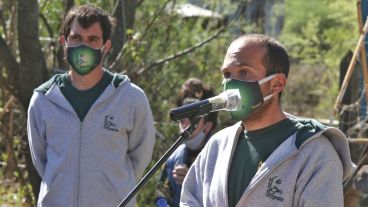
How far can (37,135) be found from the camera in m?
4.47

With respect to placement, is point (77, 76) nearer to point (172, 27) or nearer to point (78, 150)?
point (78, 150)

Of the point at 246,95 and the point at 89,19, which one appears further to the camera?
the point at 89,19

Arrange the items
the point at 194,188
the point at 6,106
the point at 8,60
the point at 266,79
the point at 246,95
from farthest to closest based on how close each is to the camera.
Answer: the point at 6,106 < the point at 8,60 < the point at 194,188 < the point at 266,79 < the point at 246,95

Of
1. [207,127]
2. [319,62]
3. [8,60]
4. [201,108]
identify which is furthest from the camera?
[319,62]

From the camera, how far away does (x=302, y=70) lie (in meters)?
17.3

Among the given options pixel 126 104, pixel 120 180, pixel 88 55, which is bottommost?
pixel 120 180

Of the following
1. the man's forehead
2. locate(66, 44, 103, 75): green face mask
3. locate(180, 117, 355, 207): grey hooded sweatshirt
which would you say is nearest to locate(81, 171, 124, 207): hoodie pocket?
locate(66, 44, 103, 75): green face mask

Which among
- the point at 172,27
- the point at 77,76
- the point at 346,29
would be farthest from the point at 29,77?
the point at 346,29

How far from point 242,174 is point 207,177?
0.22 meters

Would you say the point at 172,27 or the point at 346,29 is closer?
the point at 172,27

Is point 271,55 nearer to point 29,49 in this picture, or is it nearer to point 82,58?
point 82,58

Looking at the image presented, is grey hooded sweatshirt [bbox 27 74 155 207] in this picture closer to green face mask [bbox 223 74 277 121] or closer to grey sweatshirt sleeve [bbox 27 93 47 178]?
grey sweatshirt sleeve [bbox 27 93 47 178]

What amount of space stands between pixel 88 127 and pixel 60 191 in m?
0.39

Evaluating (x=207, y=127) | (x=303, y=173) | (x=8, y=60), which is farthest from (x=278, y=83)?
(x=8, y=60)
